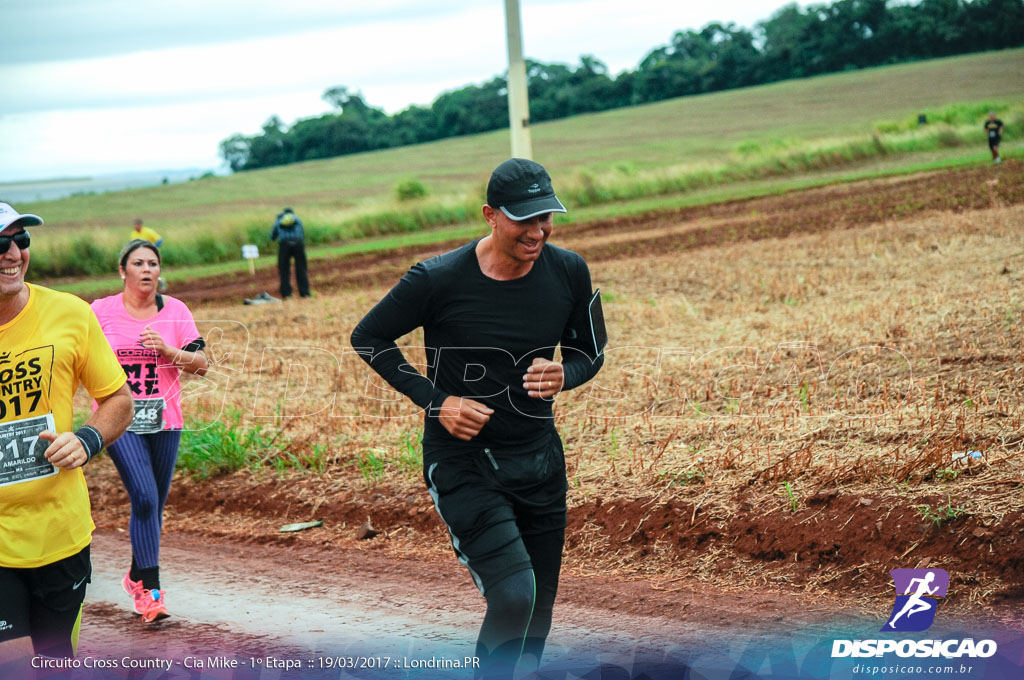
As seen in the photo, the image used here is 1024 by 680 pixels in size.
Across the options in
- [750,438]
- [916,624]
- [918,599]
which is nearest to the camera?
[916,624]

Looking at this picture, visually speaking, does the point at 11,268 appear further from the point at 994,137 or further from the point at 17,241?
the point at 994,137

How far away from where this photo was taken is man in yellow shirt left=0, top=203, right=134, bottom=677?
3.83m

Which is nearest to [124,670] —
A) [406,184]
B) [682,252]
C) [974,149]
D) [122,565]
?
[122,565]

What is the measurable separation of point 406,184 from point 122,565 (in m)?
36.7

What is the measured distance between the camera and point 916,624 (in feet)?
17.0

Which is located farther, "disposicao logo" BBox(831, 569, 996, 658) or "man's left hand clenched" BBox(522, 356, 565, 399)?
"disposicao logo" BBox(831, 569, 996, 658)

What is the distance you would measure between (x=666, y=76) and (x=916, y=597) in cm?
9896

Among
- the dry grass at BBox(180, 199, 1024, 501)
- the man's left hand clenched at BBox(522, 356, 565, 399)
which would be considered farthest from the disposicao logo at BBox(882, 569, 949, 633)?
the man's left hand clenched at BBox(522, 356, 565, 399)

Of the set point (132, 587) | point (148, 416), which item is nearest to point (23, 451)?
point (148, 416)

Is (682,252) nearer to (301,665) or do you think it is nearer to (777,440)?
(777,440)

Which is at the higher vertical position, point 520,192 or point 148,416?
point 520,192

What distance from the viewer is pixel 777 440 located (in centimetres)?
764

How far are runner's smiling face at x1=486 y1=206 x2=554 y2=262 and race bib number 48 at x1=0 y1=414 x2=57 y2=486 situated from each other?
5.90 feet

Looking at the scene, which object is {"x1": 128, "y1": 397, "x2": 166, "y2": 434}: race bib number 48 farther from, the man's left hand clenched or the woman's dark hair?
the man's left hand clenched
